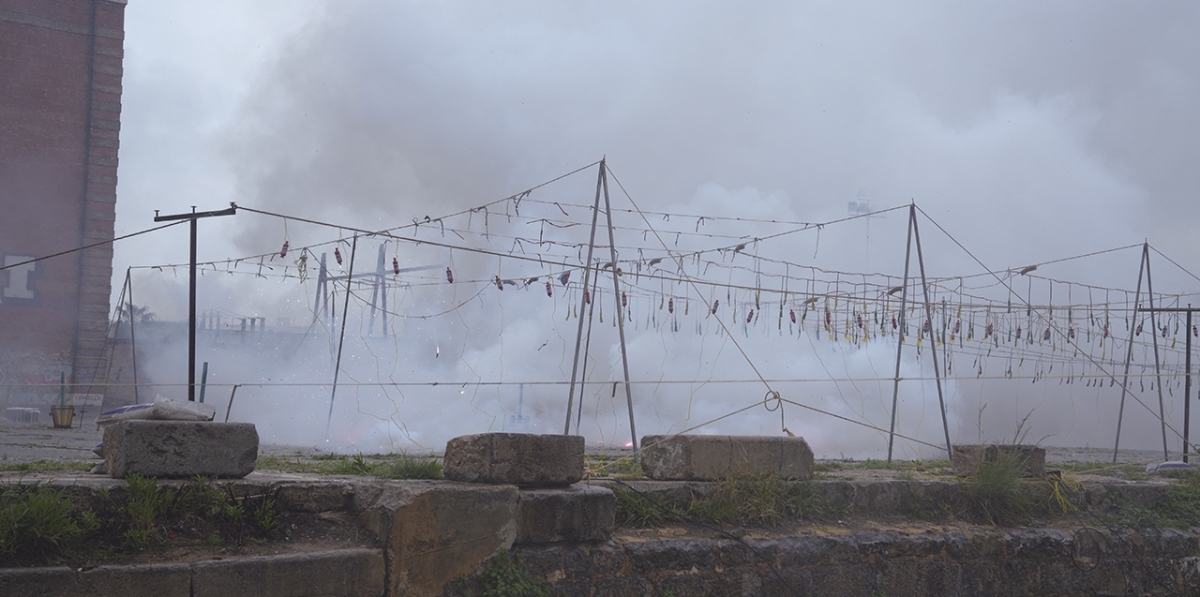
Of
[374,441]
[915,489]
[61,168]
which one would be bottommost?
[374,441]

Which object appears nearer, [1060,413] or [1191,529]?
[1191,529]

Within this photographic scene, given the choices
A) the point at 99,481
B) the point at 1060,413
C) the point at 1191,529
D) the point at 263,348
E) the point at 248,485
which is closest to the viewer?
the point at 99,481

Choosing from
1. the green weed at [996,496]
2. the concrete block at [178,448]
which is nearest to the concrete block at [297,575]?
the concrete block at [178,448]

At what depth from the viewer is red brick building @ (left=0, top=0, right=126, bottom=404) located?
1068 inches

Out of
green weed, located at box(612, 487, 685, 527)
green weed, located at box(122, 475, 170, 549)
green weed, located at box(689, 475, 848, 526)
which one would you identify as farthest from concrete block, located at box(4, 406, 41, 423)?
green weed, located at box(689, 475, 848, 526)

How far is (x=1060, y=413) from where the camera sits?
3300 centimetres

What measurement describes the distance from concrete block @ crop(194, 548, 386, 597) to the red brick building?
80.3ft

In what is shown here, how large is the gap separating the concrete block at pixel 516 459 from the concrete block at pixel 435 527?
147 millimetres

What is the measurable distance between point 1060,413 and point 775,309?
10.7m

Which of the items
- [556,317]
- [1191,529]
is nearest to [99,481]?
[1191,529]

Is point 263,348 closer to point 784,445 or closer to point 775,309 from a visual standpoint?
point 775,309

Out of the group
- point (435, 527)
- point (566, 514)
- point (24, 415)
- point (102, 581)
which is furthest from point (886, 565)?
point (24, 415)

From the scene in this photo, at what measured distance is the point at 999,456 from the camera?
960cm

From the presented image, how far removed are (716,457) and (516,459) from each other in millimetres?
2101
